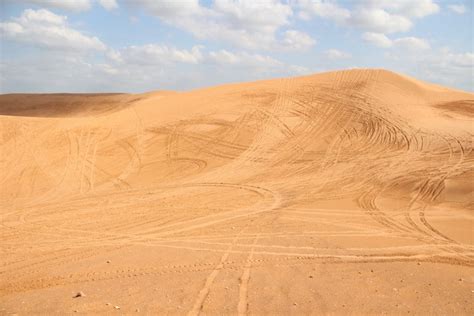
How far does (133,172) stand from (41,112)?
26461mm

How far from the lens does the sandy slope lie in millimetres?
5391

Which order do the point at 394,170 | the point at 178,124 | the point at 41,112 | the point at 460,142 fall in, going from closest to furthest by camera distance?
the point at 394,170 → the point at 460,142 → the point at 178,124 → the point at 41,112

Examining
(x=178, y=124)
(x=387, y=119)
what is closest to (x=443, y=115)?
(x=387, y=119)

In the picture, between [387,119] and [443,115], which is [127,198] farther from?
[443,115]

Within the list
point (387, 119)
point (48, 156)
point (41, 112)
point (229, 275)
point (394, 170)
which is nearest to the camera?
point (229, 275)

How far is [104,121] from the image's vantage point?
19641 millimetres

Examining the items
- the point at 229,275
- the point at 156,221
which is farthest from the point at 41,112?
the point at 229,275

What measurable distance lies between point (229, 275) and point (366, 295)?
1.71m

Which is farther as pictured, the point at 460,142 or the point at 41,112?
the point at 41,112

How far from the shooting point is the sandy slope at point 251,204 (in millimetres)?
5391

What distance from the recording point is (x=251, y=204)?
1014 cm

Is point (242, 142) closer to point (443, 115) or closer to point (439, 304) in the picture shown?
point (443, 115)

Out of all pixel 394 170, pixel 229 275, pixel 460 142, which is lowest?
pixel 229 275

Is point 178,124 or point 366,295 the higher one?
point 178,124
